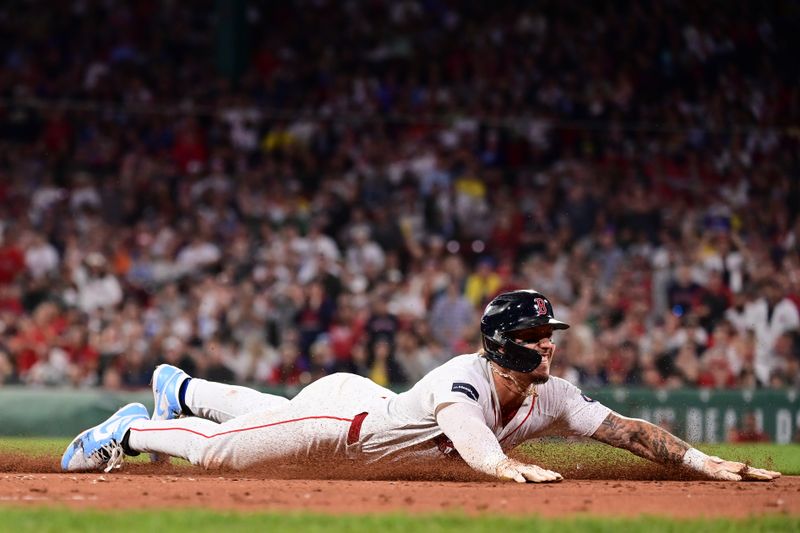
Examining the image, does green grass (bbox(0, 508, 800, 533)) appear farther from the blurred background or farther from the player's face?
the blurred background

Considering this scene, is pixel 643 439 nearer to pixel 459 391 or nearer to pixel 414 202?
pixel 459 391

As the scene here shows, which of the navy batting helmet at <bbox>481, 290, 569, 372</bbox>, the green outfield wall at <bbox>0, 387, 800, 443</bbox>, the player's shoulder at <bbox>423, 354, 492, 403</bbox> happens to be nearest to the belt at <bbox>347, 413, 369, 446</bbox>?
the player's shoulder at <bbox>423, 354, 492, 403</bbox>

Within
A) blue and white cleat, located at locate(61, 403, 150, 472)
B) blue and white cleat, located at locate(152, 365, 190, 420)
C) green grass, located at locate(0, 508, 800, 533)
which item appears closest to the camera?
green grass, located at locate(0, 508, 800, 533)

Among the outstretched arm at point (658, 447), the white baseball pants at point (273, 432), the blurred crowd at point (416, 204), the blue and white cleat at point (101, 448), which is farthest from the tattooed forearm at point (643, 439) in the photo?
the blurred crowd at point (416, 204)

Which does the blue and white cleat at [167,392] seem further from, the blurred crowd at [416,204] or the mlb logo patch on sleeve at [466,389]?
the blurred crowd at [416,204]

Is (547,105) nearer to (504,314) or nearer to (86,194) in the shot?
(86,194)
